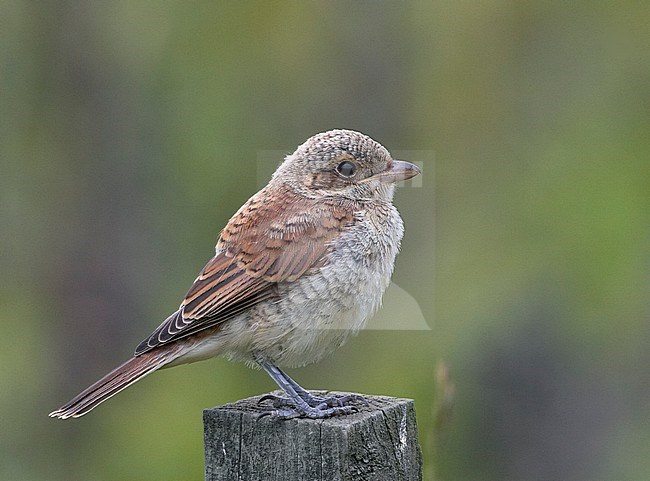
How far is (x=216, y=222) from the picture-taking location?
7000mm

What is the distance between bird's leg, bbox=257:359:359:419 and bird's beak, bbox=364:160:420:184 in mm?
1009

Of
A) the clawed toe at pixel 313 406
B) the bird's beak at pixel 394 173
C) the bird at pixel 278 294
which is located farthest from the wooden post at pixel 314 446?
the bird's beak at pixel 394 173

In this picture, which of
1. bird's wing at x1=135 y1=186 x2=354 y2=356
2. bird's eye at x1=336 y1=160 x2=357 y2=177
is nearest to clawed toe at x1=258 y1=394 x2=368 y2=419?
bird's wing at x1=135 y1=186 x2=354 y2=356

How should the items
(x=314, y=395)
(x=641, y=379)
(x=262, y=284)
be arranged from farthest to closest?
(x=641, y=379) → (x=262, y=284) → (x=314, y=395)

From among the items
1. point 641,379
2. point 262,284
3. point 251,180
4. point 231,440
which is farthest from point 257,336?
point 641,379

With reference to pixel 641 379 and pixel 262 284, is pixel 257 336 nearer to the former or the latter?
pixel 262 284

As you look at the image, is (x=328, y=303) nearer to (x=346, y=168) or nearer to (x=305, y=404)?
(x=305, y=404)

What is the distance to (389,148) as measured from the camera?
7125 millimetres

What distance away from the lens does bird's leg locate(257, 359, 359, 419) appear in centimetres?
311

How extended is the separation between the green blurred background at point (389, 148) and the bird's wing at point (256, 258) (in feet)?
8.25

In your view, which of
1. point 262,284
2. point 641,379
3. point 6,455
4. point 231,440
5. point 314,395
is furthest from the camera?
point 641,379

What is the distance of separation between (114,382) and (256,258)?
0.66 m

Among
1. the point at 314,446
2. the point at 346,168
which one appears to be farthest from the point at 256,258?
the point at 314,446

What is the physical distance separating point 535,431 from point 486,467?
486mm
